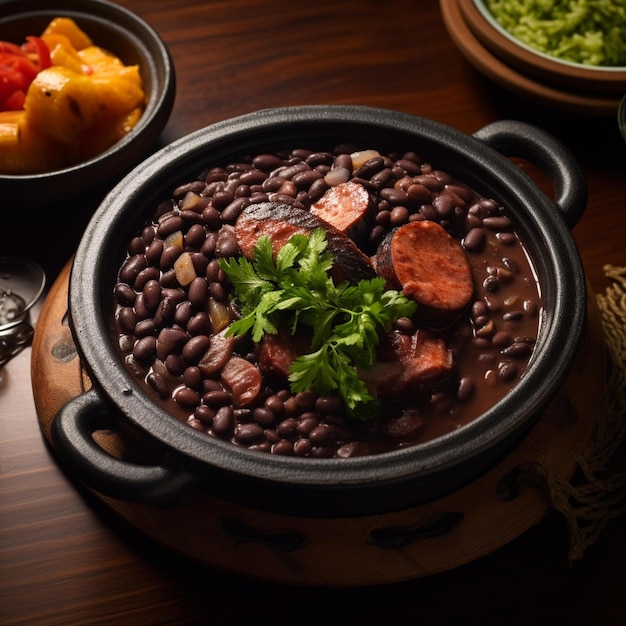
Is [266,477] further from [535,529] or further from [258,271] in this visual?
[535,529]

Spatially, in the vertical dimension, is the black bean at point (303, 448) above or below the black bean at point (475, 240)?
below

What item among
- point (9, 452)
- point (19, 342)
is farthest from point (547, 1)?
point (9, 452)

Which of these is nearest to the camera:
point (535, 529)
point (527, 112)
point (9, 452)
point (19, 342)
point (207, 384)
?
point (207, 384)

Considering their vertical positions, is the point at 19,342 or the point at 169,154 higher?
the point at 169,154

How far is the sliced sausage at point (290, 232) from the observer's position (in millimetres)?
2783

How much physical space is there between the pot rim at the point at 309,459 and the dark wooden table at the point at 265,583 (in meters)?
0.70

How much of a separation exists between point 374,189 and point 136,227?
2.95 ft

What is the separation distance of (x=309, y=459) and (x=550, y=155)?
1568 millimetres

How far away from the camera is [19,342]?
3.55 meters

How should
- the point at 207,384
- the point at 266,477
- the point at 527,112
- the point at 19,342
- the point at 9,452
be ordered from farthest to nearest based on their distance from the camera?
the point at 527,112 < the point at 19,342 < the point at 9,452 < the point at 207,384 < the point at 266,477

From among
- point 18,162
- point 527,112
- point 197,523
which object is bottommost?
point 197,523

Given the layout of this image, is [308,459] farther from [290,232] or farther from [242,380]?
[290,232]

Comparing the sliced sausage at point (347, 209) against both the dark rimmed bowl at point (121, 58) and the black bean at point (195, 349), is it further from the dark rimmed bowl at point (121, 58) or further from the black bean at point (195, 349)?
the dark rimmed bowl at point (121, 58)

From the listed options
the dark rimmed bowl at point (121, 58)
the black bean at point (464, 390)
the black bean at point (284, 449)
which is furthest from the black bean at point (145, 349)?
the dark rimmed bowl at point (121, 58)
